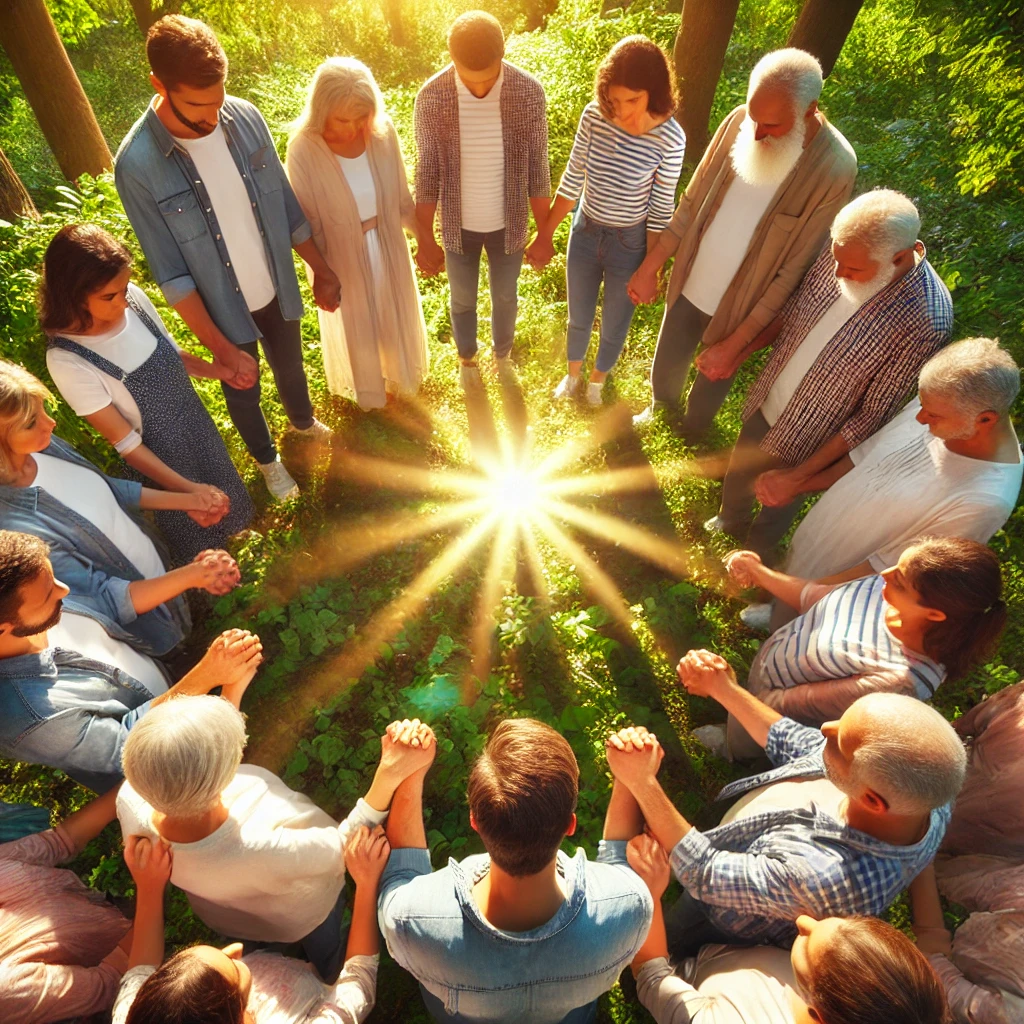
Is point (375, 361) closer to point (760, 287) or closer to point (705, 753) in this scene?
point (760, 287)

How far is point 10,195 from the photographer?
17.6 ft

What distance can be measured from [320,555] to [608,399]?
8.62 feet

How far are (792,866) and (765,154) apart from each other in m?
3.36

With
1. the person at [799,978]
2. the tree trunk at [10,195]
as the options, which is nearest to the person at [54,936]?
the person at [799,978]

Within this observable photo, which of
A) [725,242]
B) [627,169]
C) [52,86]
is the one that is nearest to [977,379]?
[725,242]

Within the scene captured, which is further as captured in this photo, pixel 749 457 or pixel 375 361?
pixel 375 361

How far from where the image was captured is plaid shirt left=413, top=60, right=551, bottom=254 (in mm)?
4125

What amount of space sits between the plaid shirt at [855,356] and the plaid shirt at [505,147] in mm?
1948

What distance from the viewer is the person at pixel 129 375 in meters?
2.85

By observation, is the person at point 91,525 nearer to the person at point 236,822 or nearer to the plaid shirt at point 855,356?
the person at point 236,822

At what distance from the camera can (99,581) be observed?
2963 mm

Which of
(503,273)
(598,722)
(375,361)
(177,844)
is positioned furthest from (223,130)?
(598,722)

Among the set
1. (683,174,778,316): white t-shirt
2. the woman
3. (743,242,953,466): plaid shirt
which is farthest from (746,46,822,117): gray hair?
the woman

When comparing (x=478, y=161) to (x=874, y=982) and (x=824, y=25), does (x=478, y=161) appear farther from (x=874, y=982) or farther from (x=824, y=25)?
(x=824, y=25)
